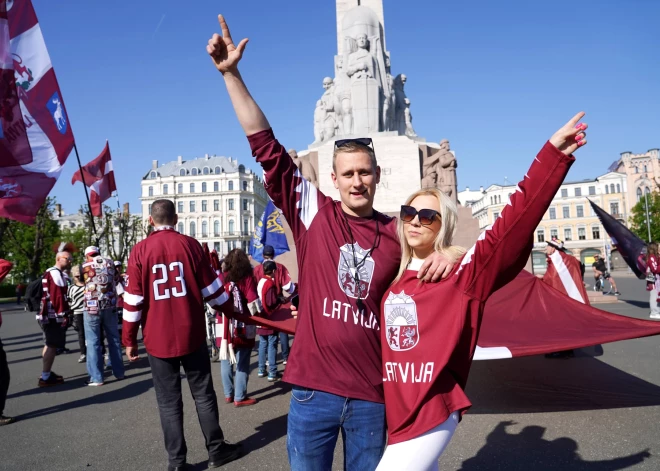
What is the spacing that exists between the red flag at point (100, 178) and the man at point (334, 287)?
1506cm

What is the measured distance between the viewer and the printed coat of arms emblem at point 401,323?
1938 mm

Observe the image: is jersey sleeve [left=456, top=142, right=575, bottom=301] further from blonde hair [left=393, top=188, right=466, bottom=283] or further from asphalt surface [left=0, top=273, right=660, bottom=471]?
asphalt surface [left=0, top=273, right=660, bottom=471]

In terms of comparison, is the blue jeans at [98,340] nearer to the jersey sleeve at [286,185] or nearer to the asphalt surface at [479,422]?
the asphalt surface at [479,422]

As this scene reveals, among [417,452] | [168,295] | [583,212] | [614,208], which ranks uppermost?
[614,208]

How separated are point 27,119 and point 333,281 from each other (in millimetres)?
8373

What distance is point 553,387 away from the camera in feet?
19.2

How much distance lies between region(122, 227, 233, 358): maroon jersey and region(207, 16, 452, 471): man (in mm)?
2137

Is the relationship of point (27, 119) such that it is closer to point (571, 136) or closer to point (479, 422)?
point (479, 422)

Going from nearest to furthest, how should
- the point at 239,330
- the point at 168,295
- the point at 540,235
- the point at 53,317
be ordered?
the point at 168,295 → the point at 239,330 → the point at 53,317 → the point at 540,235

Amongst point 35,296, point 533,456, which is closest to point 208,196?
point 35,296

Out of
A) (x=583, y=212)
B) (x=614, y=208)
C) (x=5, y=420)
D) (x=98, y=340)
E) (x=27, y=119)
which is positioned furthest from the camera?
(x=583, y=212)

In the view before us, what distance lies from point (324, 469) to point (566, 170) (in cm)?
150

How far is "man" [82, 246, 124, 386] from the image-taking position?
727 cm

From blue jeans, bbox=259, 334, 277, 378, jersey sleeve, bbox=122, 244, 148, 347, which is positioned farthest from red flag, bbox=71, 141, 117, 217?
jersey sleeve, bbox=122, 244, 148, 347
